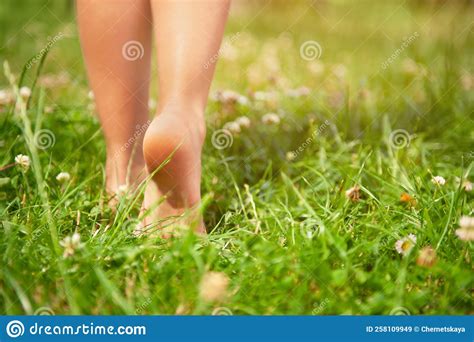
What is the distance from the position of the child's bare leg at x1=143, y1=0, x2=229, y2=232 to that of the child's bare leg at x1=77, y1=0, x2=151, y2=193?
5.0 inches

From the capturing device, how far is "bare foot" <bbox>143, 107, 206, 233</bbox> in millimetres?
1274

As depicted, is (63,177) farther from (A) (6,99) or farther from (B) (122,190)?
(A) (6,99)

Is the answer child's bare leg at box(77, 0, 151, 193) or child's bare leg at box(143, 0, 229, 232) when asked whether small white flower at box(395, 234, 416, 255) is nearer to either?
child's bare leg at box(143, 0, 229, 232)

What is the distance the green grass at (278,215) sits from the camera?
3.62 feet

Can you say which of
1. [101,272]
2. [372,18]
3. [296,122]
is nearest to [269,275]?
[101,272]

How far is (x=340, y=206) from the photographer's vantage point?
1.41m

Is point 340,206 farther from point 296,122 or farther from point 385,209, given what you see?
point 296,122

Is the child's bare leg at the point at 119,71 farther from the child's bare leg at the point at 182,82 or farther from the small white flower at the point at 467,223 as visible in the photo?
the small white flower at the point at 467,223

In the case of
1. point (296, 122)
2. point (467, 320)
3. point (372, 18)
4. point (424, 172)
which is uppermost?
point (372, 18)

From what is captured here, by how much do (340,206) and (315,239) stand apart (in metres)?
0.19

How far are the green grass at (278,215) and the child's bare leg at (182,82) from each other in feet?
0.39

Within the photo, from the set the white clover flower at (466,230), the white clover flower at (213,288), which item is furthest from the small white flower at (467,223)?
the white clover flower at (213,288)

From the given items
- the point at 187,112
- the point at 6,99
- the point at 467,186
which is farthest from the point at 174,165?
the point at 6,99

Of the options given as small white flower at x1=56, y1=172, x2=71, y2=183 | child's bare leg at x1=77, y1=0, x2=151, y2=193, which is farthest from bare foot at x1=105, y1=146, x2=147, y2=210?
small white flower at x1=56, y1=172, x2=71, y2=183
